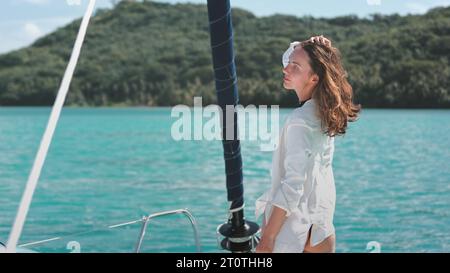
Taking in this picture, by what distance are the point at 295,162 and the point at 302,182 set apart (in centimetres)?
5

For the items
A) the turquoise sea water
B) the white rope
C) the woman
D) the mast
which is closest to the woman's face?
the woman

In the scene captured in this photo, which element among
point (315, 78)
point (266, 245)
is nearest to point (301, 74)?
point (315, 78)

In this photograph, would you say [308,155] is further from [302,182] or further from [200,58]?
[200,58]

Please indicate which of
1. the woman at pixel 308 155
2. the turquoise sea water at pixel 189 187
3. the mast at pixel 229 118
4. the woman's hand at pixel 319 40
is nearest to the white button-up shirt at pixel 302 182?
the woman at pixel 308 155

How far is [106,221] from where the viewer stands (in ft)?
43.8

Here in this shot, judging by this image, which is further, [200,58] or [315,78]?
[200,58]

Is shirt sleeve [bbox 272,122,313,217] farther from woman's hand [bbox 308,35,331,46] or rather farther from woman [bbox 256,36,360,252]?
woman's hand [bbox 308,35,331,46]

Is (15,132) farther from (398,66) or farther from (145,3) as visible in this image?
(145,3)

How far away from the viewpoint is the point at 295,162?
1.40m

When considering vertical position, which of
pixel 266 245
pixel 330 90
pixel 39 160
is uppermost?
pixel 330 90

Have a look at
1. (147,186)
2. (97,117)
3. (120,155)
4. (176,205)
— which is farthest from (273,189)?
(97,117)

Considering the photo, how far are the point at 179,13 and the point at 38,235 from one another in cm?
5850
